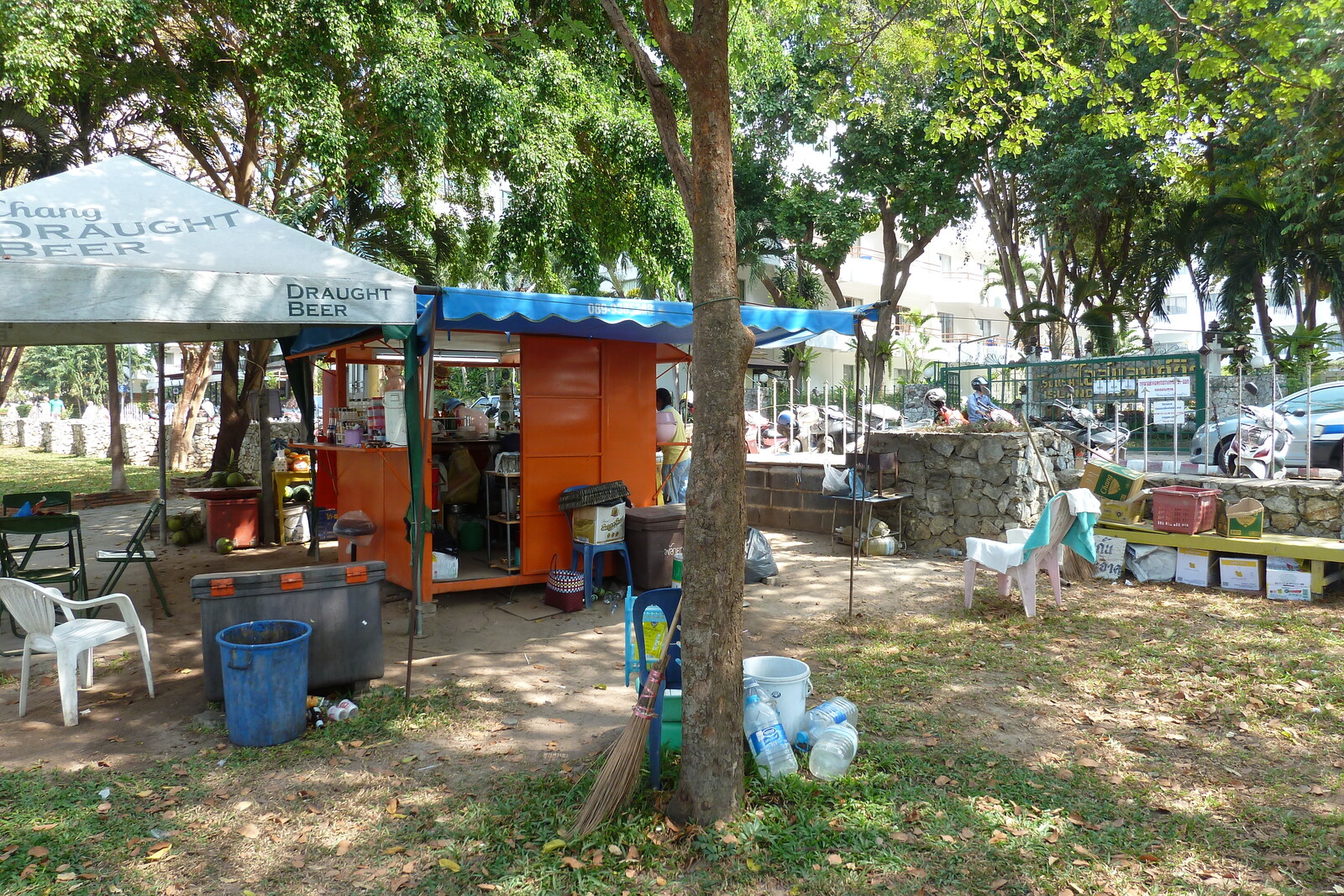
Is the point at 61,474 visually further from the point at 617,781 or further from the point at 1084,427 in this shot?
the point at 1084,427

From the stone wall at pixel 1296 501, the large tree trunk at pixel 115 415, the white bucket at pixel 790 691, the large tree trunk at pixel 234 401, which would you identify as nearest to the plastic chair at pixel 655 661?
the white bucket at pixel 790 691

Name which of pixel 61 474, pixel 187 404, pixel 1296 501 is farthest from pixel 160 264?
pixel 61 474

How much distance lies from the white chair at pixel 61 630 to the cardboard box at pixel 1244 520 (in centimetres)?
837

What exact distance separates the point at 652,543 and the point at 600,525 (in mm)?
463

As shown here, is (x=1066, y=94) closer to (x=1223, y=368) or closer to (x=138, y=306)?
(x=138, y=306)

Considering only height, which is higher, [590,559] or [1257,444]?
[1257,444]

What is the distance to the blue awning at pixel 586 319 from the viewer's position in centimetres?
575

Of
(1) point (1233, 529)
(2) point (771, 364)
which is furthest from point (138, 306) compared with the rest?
(2) point (771, 364)

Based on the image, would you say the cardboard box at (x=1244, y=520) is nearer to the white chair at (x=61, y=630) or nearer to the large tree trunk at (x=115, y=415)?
the white chair at (x=61, y=630)

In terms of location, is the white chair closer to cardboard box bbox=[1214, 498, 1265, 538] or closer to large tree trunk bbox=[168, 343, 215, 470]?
cardboard box bbox=[1214, 498, 1265, 538]

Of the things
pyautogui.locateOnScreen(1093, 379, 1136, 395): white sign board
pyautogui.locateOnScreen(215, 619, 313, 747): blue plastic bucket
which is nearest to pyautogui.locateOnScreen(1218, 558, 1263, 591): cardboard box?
pyautogui.locateOnScreen(1093, 379, 1136, 395): white sign board

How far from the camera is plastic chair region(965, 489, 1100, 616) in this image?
6215 millimetres

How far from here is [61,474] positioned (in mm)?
18891

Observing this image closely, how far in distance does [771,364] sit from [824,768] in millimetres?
13342
